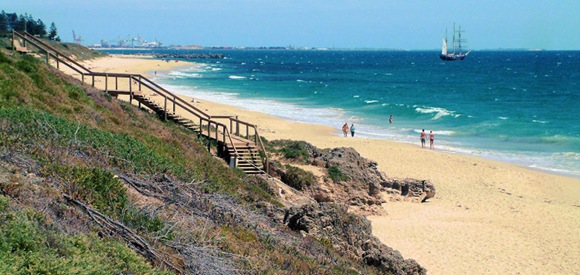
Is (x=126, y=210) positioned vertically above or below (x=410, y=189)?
above

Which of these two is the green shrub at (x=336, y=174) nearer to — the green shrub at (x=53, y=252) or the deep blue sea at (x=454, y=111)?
the green shrub at (x=53, y=252)

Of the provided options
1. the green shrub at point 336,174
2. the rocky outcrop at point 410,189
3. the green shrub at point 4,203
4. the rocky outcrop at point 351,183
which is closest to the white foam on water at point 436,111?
the rocky outcrop at point 410,189

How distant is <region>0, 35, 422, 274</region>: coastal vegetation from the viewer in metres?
6.54

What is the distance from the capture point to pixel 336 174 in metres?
18.0

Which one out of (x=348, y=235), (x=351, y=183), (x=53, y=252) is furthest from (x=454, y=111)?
(x=53, y=252)

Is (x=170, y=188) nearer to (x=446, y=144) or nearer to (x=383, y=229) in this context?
(x=383, y=229)

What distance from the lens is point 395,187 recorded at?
796 inches

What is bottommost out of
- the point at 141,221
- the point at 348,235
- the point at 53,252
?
the point at 348,235

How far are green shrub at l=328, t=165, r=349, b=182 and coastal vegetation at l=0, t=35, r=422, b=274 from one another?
3857 millimetres

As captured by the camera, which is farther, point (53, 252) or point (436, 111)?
point (436, 111)

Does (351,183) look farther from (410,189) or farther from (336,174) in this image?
(410,189)

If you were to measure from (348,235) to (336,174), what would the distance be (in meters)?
7.06

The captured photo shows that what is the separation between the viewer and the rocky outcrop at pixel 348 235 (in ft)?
35.2

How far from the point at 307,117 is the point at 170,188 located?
1409 inches
